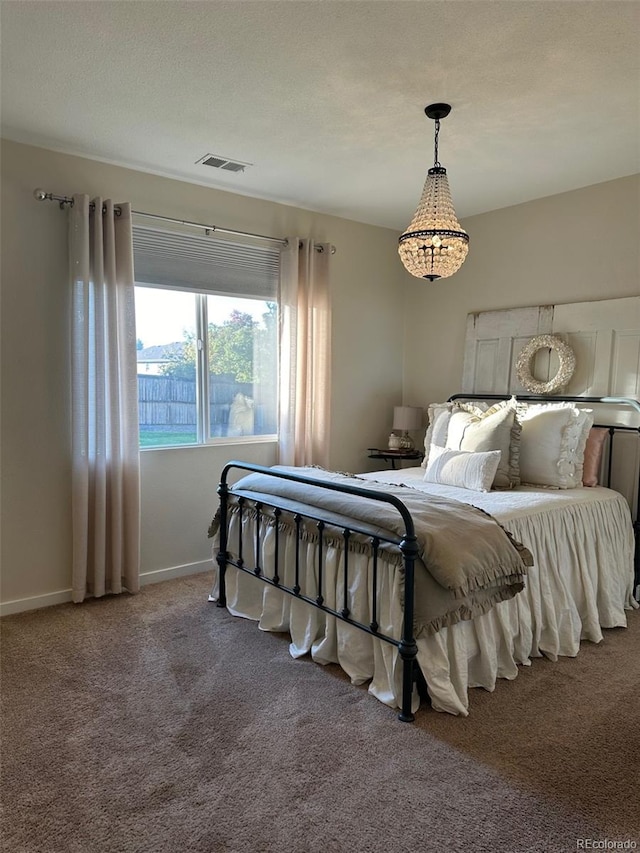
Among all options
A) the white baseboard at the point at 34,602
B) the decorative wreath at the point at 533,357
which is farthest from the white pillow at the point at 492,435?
the white baseboard at the point at 34,602

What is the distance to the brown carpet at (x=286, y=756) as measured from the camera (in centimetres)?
169

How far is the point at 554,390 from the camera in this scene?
12.9 feet

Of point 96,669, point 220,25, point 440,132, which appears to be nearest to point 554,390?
point 440,132

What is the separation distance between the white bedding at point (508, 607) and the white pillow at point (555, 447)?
0.33 feet

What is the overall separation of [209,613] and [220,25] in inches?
108

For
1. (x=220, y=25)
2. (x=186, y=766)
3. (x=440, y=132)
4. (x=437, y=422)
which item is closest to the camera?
(x=186, y=766)

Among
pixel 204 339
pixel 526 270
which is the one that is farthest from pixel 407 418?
pixel 204 339

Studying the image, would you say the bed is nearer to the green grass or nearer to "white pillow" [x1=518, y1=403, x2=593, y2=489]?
"white pillow" [x1=518, y1=403, x2=593, y2=489]

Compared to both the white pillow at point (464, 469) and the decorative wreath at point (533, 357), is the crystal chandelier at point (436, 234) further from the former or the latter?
the decorative wreath at point (533, 357)

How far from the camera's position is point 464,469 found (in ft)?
10.9

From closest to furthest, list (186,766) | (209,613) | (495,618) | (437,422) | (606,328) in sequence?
(186,766) < (495,618) < (209,613) < (606,328) < (437,422)

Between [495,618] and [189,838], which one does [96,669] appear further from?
[495,618]

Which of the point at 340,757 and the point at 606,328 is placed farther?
the point at 606,328

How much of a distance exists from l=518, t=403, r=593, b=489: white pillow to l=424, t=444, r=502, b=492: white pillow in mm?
252
